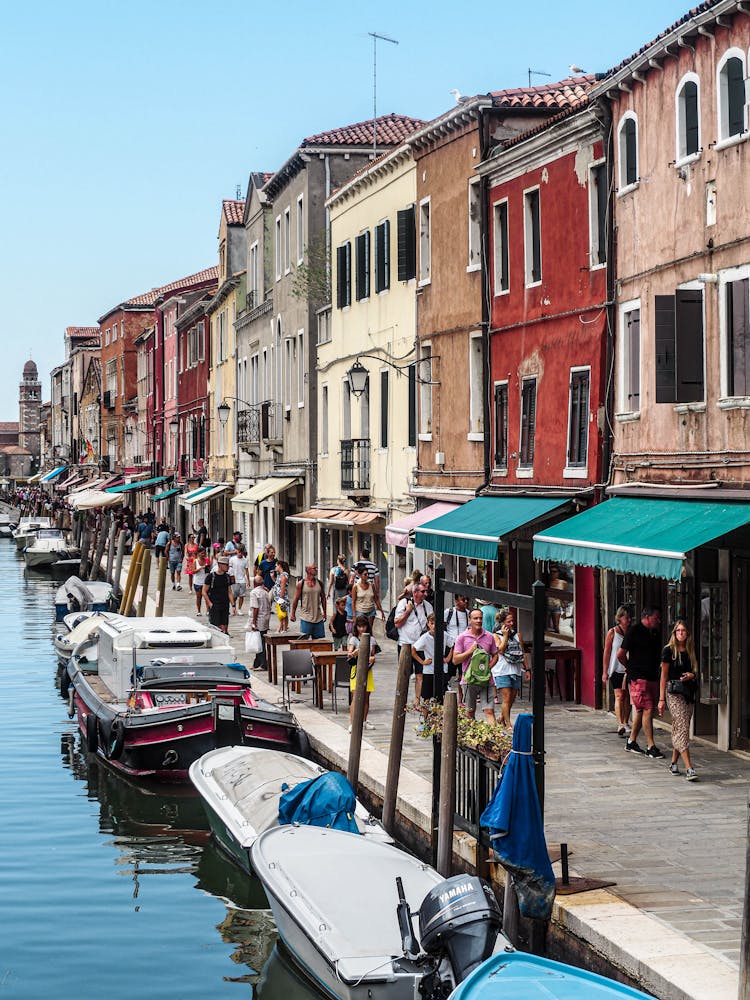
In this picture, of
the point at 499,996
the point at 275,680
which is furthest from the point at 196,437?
the point at 499,996

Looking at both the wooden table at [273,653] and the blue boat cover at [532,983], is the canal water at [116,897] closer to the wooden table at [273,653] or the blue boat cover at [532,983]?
the wooden table at [273,653]

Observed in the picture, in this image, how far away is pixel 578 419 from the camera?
74.2ft

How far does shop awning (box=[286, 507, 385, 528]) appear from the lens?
33456 millimetres

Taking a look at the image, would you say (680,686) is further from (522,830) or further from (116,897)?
(116,897)

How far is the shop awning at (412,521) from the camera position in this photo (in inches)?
1092

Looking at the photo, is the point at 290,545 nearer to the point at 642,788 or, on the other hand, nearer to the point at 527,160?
the point at 527,160

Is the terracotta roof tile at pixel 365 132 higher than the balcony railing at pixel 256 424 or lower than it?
higher

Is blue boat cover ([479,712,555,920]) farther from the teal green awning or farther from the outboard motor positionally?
the teal green awning

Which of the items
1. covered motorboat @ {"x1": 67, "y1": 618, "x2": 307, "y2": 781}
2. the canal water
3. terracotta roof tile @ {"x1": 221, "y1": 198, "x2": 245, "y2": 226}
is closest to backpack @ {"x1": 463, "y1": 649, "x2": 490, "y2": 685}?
covered motorboat @ {"x1": 67, "y1": 618, "x2": 307, "y2": 781}

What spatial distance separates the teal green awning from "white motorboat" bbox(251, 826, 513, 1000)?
8.86m

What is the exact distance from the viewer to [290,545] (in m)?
45.4

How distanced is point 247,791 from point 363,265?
20.5m

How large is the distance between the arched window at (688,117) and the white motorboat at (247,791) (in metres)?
8.70

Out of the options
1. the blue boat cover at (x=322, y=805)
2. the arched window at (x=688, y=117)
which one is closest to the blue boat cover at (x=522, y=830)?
the blue boat cover at (x=322, y=805)
